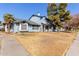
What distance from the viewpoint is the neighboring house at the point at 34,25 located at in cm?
371

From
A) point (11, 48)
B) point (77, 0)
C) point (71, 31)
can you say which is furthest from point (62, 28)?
point (11, 48)

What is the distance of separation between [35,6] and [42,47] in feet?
1.48

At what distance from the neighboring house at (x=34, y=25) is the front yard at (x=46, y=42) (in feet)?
0.18

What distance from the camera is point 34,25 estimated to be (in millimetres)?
3701

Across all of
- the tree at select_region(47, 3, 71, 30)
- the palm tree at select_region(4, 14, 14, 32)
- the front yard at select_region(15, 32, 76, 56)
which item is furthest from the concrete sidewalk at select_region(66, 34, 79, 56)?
the palm tree at select_region(4, 14, 14, 32)

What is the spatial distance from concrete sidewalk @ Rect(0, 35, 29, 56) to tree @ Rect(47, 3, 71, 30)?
1.51ft

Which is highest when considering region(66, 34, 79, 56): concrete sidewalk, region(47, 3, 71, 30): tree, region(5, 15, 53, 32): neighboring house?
region(47, 3, 71, 30): tree

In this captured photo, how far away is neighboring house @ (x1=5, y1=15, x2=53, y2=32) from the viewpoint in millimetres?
3705

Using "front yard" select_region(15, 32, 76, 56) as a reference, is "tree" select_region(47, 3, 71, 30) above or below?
above

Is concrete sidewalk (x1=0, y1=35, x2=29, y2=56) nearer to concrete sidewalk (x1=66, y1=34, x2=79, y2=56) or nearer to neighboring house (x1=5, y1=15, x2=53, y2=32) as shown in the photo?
neighboring house (x1=5, y1=15, x2=53, y2=32)

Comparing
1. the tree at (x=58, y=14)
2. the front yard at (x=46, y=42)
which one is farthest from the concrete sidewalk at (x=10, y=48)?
the tree at (x=58, y=14)

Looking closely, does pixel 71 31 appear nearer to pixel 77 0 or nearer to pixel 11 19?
pixel 77 0

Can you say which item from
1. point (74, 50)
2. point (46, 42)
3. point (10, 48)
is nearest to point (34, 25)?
point (46, 42)

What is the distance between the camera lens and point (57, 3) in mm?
3654
